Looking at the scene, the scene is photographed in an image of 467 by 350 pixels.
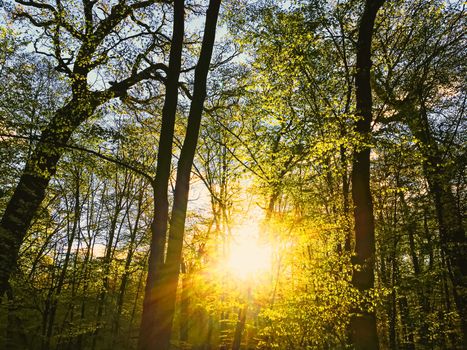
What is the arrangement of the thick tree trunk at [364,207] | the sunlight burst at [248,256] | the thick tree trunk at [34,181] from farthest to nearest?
1. the sunlight burst at [248,256]
2. the thick tree trunk at [34,181]
3. the thick tree trunk at [364,207]

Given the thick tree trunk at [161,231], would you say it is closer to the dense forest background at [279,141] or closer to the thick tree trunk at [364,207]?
the dense forest background at [279,141]

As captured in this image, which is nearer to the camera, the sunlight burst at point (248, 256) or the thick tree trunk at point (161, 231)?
the thick tree trunk at point (161, 231)

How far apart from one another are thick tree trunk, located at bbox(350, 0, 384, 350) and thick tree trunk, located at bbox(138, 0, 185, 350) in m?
4.02

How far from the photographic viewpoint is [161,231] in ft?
18.1

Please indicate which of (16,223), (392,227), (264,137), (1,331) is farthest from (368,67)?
(1,331)

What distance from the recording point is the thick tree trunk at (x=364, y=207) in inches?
254

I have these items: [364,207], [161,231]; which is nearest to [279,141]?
[364,207]

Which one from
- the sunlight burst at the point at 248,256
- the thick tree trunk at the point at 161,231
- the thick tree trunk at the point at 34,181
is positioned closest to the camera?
the thick tree trunk at the point at 161,231

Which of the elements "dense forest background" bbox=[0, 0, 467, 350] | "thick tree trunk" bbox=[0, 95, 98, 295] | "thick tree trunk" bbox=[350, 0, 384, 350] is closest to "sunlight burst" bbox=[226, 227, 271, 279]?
"dense forest background" bbox=[0, 0, 467, 350]

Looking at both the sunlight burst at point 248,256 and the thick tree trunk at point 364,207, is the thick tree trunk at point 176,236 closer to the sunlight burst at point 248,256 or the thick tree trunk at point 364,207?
the thick tree trunk at point 364,207

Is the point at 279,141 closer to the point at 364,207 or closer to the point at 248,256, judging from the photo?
the point at 364,207

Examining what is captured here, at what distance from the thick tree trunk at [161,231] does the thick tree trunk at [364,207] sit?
402cm

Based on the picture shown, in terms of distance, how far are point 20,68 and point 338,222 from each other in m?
12.9

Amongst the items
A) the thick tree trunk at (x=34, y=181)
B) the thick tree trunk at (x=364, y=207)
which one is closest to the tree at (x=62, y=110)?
the thick tree trunk at (x=34, y=181)
